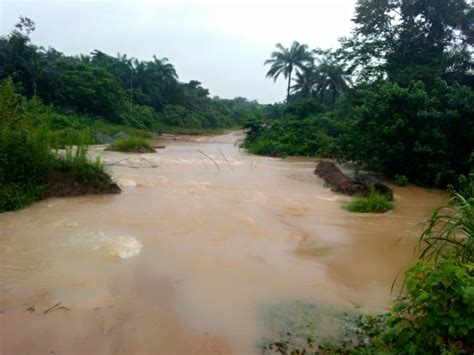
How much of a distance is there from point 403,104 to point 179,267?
1011cm

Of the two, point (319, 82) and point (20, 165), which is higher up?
point (319, 82)

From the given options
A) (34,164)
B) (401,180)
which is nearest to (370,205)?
(401,180)

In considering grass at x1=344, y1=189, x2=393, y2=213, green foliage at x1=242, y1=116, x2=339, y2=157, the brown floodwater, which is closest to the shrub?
the brown floodwater

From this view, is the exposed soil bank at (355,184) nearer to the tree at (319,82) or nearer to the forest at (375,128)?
the forest at (375,128)

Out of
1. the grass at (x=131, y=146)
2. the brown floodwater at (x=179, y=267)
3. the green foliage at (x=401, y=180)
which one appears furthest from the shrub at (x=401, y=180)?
the grass at (x=131, y=146)

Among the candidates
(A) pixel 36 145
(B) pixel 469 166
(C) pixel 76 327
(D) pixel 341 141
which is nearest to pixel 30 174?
(A) pixel 36 145

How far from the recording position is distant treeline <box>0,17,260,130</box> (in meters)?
25.7

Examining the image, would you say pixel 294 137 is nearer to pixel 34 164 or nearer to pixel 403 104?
pixel 403 104

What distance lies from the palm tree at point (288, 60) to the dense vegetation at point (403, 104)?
14.5 meters

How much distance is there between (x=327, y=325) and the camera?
3.71 m

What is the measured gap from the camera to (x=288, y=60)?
1538 inches

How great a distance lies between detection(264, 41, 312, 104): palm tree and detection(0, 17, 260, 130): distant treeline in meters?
10.5

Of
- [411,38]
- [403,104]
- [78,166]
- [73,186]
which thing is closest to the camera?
[73,186]

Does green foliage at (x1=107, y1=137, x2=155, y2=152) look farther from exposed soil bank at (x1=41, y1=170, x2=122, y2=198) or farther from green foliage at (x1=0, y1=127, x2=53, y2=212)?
green foliage at (x1=0, y1=127, x2=53, y2=212)
